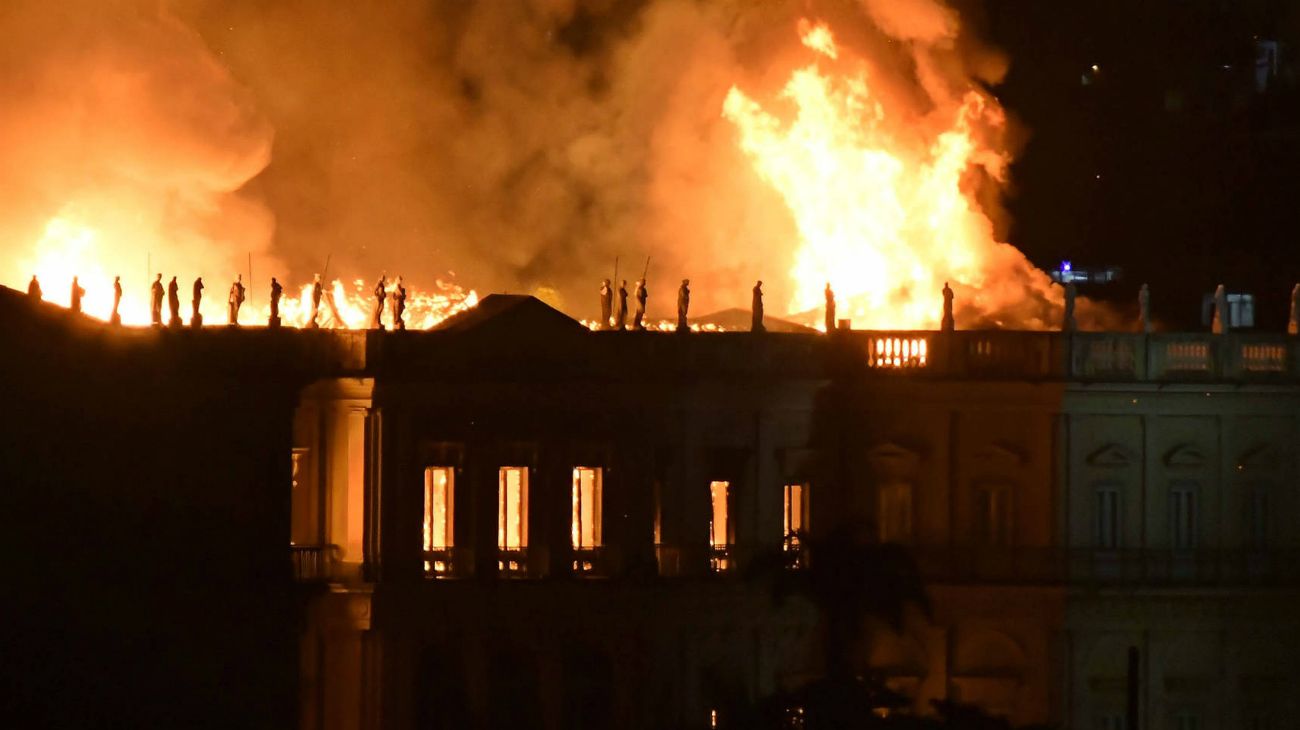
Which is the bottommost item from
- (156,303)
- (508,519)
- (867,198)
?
(508,519)

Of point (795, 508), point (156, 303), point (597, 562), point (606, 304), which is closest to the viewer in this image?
point (597, 562)

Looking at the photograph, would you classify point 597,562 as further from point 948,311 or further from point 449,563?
point 948,311

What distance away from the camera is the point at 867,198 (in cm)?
7406

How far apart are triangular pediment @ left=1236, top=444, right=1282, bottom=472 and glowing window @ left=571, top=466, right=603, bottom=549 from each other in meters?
12.5

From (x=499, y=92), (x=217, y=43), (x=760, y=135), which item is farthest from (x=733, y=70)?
(x=217, y=43)

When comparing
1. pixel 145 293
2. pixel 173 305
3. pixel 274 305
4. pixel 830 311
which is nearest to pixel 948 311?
pixel 830 311

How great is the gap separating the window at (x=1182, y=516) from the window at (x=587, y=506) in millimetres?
11229

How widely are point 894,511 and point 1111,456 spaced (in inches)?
170

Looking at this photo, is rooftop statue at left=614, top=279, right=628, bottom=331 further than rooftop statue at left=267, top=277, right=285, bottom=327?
Yes

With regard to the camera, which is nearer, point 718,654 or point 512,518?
point 718,654

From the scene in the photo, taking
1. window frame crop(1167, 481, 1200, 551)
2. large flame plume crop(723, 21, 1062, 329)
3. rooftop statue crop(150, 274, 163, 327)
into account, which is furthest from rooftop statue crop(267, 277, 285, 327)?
window frame crop(1167, 481, 1200, 551)

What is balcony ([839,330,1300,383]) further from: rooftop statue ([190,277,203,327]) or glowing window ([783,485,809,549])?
rooftop statue ([190,277,203,327])

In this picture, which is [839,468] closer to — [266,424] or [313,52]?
[266,424]

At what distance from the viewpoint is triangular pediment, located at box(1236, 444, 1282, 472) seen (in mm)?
69000
